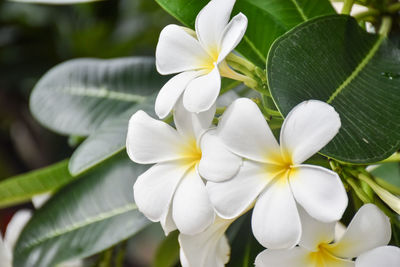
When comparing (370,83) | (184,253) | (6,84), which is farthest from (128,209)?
(6,84)

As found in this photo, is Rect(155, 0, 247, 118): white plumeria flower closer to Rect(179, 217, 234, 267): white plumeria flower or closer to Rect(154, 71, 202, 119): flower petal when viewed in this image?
Rect(154, 71, 202, 119): flower petal

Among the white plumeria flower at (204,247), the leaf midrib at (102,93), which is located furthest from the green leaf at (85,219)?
the white plumeria flower at (204,247)

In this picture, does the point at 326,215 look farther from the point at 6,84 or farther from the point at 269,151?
the point at 6,84

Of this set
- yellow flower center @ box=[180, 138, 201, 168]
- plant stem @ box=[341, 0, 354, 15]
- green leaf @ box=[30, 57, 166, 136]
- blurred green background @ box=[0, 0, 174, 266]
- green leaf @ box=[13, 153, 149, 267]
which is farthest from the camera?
blurred green background @ box=[0, 0, 174, 266]

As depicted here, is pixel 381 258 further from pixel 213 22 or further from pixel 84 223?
pixel 84 223

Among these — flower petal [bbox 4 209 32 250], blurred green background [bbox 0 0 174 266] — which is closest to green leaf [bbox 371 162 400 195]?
flower petal [bbox 4 209 32 250]

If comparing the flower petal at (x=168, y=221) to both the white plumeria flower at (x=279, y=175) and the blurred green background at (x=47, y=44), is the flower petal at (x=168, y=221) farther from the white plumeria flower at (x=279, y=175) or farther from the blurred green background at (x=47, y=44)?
the blurred green background at (x=47, y=44)
